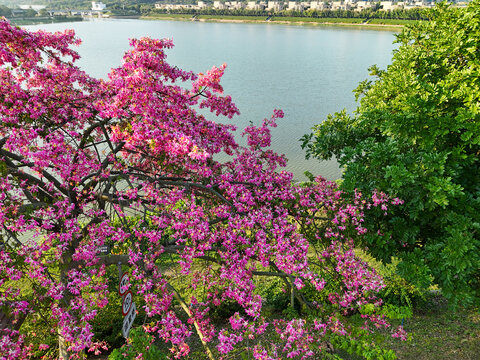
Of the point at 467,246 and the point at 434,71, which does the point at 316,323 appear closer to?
the point at 467,246

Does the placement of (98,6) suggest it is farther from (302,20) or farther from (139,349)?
(139,349)

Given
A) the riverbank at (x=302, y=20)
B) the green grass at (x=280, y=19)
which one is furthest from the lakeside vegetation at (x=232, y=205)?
the green grass at (x=280, y=19)

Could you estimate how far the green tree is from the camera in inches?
193

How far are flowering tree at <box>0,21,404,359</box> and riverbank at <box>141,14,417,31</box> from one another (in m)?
80.9

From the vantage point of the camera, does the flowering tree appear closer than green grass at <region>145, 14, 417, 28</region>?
Yes

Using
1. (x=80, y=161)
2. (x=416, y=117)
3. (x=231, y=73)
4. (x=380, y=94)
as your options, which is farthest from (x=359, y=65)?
(x=80, y=161)

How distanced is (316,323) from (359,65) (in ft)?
119

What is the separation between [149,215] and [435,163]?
4.66 metres

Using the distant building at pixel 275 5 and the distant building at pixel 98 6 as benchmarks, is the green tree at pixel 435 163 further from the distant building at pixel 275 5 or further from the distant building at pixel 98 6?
the distant building at pixel 98 6

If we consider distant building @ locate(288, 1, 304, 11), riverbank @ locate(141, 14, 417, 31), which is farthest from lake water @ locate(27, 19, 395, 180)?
distant building @ locate(288, 1, 304, 11)

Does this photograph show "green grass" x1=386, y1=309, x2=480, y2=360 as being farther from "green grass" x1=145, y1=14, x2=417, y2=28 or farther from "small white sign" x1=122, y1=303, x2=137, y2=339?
"green grass" x1=145, y1=14, x2=417, y2=28

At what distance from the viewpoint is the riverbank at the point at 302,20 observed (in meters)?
76.2

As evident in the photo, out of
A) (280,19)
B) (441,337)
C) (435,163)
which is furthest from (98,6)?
(441,337)

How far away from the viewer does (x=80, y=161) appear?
17.5 feet
